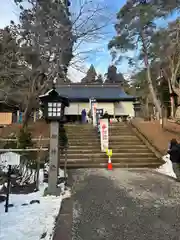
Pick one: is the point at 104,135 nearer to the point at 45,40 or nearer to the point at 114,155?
the point at 114,155

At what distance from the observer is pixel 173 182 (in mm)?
6348

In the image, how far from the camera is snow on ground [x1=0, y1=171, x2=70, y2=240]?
314 cm

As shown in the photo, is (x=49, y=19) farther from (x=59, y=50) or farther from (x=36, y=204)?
(x=36, y=204)

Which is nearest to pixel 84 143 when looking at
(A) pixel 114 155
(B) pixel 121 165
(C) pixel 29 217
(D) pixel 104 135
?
(D) pixel 104 135

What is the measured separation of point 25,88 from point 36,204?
12.0 meters

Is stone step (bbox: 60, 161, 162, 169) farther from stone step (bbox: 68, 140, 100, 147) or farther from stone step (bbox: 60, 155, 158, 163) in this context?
stone step (bbox: 68, 140, 100, 147)

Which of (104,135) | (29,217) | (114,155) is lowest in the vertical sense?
(29,217)

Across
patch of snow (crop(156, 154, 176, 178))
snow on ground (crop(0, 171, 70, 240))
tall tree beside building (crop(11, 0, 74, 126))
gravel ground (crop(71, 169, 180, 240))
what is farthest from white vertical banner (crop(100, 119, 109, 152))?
snow on ground (crop(0, 171, 70, 240))

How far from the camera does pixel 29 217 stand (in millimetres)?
3746

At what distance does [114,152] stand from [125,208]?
5.68 meters

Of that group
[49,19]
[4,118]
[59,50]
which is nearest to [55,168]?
[59,50]

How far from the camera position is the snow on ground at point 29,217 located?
10.3 ft

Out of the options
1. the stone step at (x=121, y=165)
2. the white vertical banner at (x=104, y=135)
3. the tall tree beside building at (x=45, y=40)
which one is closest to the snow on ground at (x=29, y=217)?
the stone step at (x=121, y=165)

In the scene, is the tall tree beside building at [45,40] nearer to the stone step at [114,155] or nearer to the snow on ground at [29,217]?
the stone step at [114,155]
